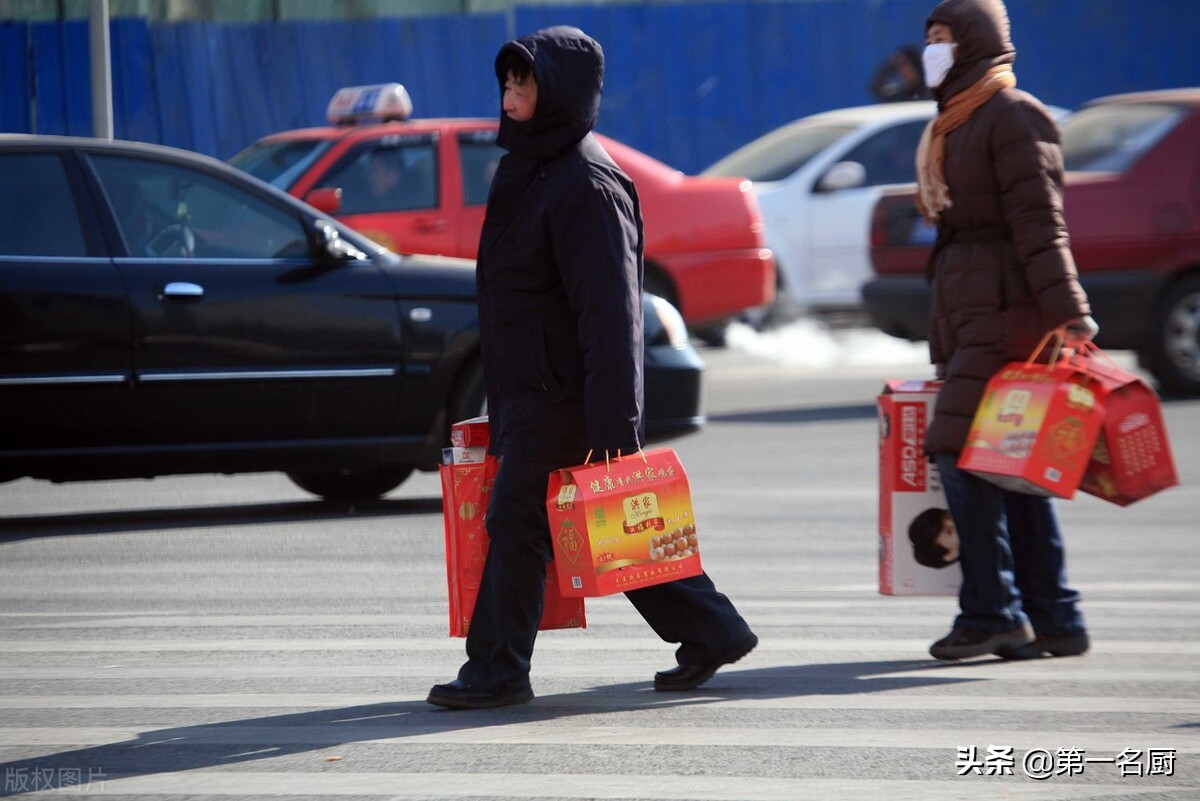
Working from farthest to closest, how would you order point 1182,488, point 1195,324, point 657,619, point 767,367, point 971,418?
point 767,367, point 1195,324, point 1182,488, point 971,418, point 657,619

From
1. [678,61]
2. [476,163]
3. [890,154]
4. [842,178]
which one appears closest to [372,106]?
[476,163]

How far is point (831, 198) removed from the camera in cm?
1582

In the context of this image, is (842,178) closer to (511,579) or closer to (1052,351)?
(1052,351)

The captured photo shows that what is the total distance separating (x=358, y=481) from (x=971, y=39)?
4418 millimetres

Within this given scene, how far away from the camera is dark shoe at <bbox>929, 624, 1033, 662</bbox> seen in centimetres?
564

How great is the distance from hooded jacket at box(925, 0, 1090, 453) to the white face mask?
20 mm

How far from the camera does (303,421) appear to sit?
834cm

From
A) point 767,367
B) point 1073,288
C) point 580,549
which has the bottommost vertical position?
point 767,367

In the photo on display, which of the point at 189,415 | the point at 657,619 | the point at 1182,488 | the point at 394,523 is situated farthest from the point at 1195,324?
the point at 657,619

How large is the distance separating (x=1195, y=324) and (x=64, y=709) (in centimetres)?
919

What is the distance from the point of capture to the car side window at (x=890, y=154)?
634 inches

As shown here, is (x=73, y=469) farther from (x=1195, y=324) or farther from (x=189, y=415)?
(x=1195, y=324)

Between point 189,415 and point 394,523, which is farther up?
point 189,415

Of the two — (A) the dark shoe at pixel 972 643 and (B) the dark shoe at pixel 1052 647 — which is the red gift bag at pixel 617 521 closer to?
(A) the dark shoe at pixel 972 643
